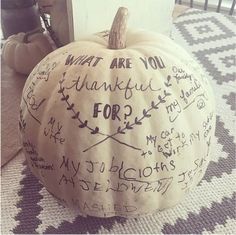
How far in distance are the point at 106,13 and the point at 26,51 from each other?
306 mm

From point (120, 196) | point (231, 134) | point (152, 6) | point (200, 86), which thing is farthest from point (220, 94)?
point (120, 196)

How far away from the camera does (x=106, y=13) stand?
2.69ft

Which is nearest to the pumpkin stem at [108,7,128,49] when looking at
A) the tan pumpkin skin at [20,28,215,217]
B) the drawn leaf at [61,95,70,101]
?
the tan pumpkin skin at [20,28,215,217]

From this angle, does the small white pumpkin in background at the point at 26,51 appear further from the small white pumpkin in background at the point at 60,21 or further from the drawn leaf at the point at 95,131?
the drawn leaf at the point at 95,131

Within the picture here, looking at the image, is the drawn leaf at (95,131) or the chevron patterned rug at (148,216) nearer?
the drawn leaf at (95,131)

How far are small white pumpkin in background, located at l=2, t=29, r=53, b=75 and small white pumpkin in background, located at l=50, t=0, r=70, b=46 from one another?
7 centimetres

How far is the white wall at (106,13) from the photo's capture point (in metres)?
0.76

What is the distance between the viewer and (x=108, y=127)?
479 millimetres

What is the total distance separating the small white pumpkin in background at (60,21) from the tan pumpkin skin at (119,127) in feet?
1.08

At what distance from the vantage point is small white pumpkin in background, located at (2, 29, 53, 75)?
3.32 feet

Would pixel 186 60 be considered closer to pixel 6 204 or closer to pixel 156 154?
pixel 156 154

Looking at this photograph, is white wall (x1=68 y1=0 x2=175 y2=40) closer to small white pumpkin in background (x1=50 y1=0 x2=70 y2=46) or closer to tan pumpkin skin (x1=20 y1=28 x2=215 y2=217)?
small white pumpkin in background (x1=50 y1=0 x2=70 y2=46)

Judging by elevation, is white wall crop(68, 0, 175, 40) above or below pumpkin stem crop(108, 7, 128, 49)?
below
